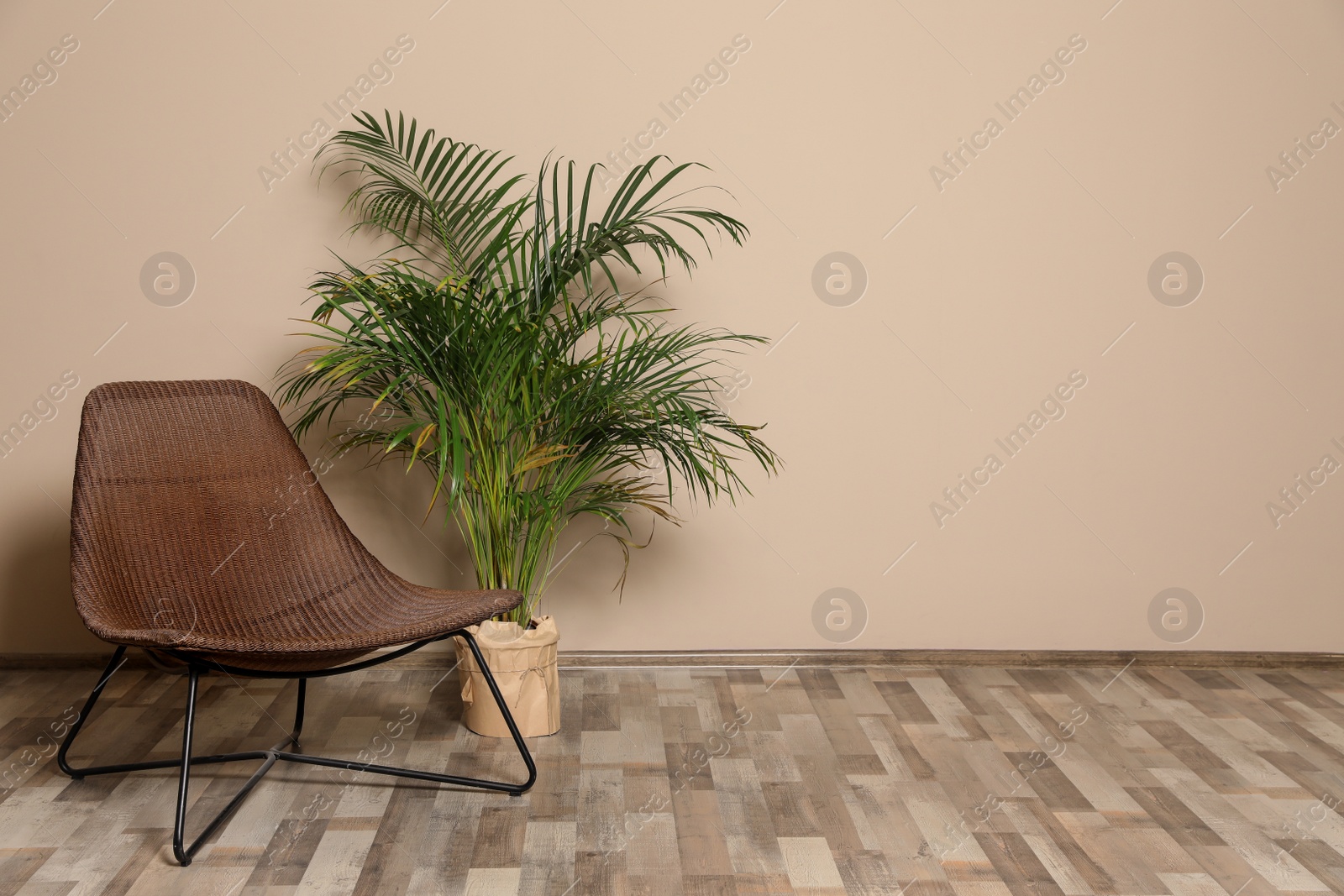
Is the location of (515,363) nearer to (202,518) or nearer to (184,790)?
(202,518)

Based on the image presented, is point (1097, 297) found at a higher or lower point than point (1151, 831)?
higher

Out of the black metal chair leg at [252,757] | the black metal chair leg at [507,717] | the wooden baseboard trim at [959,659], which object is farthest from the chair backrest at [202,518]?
the wooden baseboard trim at [959,659]

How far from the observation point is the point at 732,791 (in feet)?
7.88

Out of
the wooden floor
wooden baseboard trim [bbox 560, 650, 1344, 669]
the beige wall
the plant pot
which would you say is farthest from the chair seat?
wooden baseboard trim [bbox 560, 650, 1344, 669]

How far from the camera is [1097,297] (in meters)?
3.29

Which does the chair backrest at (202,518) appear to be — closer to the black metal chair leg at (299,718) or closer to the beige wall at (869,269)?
the black metal chair leg at (299,718)

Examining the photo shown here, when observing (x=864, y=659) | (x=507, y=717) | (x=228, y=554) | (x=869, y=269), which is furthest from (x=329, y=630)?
(x=869, y=269)

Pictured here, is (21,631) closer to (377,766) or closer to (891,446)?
(377,766)

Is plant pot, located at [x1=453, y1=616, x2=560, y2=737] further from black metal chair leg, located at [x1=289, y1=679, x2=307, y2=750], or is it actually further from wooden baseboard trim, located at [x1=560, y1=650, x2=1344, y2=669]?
wooden baseboard trim, located at [x1=560, y1=650, x2=1344, y2=669]

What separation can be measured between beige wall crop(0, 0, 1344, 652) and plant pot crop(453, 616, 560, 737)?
1.79 feet

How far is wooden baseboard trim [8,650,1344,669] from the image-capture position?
321 centimetres

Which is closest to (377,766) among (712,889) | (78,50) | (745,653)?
(712,889)

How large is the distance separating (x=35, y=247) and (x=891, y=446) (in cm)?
266

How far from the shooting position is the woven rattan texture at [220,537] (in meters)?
2.34
